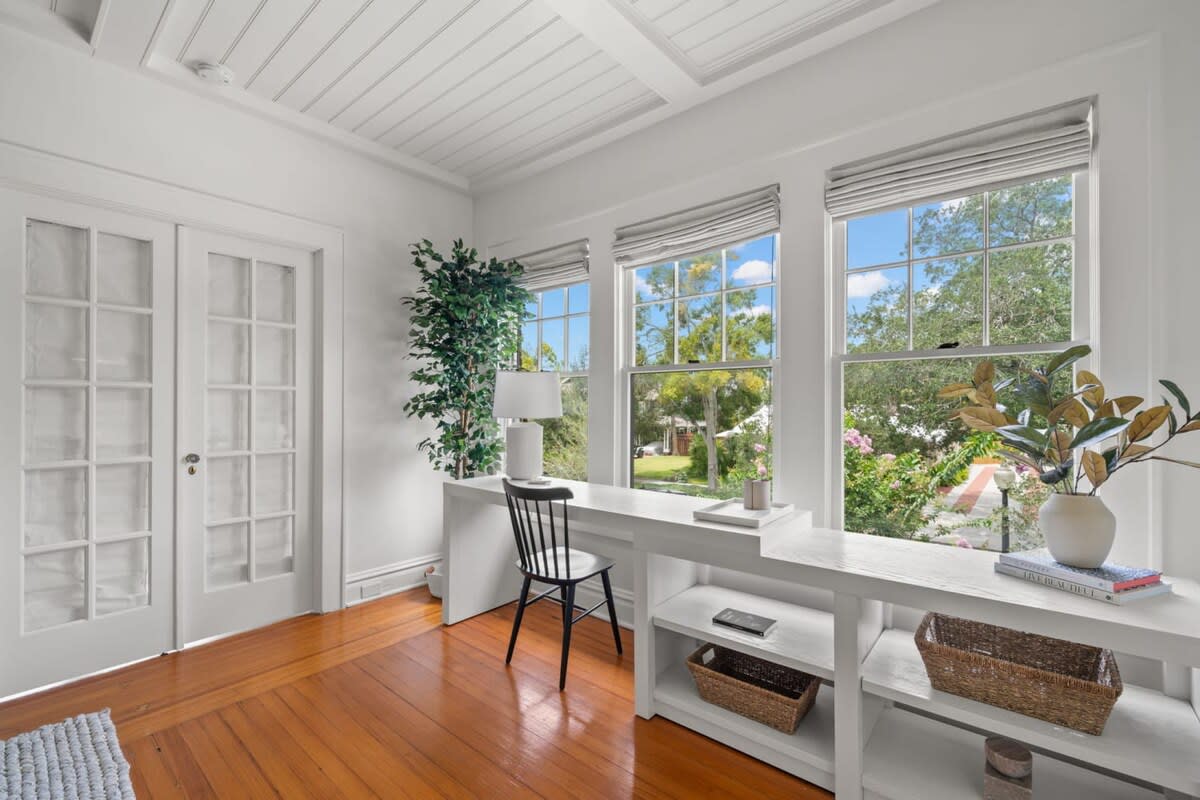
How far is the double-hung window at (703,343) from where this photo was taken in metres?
2.72

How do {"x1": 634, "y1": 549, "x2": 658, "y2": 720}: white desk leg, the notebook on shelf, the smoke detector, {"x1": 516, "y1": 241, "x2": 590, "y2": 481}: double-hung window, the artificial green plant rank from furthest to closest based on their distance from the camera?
{"x1": 516, "y1": 241, "x2": 590, "y2": 481}: double-hung window → the smoke detector → {"x1": 634, "y1": 549, "x2": 658, "y2": 720}: white desk leg → the notebook on shelf → the artificial green plant

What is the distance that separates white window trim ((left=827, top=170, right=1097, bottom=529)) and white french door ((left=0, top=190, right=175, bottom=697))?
3246 millimetres

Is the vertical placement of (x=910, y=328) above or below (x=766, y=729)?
above

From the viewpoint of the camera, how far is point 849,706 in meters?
1.71

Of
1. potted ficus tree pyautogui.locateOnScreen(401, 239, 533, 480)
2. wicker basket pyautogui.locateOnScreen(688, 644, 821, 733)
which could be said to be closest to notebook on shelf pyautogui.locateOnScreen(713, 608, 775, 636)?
wicker basket pyautogui.locateOnScreen(688, 644, 821, 733)

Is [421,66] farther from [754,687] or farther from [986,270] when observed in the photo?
[754,687]

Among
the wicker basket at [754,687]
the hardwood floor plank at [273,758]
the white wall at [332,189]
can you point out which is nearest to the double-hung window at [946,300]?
the wicker basket at [754,687]

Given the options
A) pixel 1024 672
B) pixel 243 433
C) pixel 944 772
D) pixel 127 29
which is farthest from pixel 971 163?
pixel 243 433

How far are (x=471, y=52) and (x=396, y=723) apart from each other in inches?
114

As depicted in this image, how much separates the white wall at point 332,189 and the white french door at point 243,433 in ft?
0.88

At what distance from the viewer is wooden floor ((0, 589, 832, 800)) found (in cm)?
182

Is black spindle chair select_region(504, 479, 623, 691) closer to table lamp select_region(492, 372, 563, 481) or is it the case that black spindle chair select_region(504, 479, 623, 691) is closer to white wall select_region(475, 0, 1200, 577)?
table lamp select_region(492, 372, 563, 481)

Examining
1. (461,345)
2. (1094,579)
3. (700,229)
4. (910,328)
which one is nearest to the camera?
(1094,579)

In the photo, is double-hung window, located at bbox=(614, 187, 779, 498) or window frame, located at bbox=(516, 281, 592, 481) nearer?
double-hung window, located at bbox=(614, 187, 779, 498)
